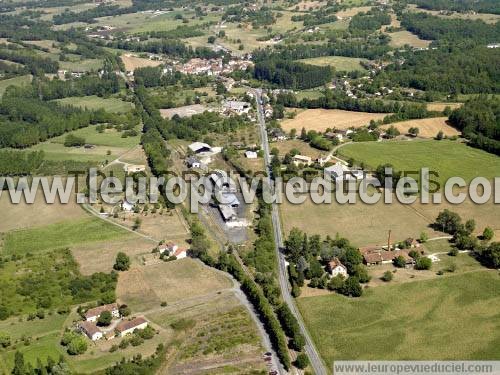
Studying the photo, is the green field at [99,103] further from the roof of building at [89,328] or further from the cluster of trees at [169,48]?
the roof of building at [89,328]

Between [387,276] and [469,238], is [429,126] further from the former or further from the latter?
[387,276]

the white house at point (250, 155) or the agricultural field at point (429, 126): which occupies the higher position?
the white house at point (250, 155)

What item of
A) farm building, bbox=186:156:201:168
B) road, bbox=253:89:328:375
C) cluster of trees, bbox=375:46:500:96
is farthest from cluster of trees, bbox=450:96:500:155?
farm building, bbox=186:156:201:168

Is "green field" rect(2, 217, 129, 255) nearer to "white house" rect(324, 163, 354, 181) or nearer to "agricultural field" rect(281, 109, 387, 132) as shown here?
"white house" rect(324, 163, 354, 181)

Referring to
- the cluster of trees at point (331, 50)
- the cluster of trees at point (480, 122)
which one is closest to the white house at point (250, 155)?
the cluster of trees at point (480, 122)

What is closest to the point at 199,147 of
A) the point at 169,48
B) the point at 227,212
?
the point at 227,212

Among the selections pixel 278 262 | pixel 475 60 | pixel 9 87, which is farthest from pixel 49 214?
pixel 475 60
